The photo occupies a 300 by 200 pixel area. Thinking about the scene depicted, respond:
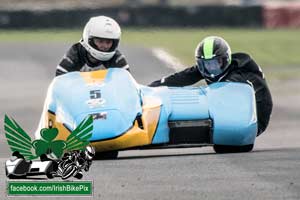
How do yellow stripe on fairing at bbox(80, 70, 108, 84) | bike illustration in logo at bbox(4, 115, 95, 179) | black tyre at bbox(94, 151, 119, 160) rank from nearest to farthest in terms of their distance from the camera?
1. bike illustration in logo at bbox(4, 115, 95, 179)
2. black tyre at bbox(94, 151, 119, 160)
3. yellow stripe on fairing at bbox(80, 70, 108, 84)

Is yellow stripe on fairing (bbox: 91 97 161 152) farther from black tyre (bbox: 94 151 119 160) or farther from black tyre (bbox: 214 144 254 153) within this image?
black tyre (bbox: 214 144 254 153)

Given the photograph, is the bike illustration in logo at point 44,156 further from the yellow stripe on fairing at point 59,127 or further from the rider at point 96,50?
the rider at point 96,50

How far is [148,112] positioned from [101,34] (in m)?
1.02

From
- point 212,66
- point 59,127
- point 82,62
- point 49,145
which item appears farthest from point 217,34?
point 49,145

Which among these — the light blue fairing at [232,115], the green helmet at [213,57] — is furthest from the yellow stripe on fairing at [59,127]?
the green helmet at [213,57]

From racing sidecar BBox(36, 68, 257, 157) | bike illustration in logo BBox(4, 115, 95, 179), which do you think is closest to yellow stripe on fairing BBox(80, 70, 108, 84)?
racing sidecar BBox(36, 68, 257, 157)

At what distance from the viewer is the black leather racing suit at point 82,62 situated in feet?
37.9

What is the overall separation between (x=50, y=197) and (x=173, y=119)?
295 centimetres

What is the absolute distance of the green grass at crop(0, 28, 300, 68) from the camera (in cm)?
3108

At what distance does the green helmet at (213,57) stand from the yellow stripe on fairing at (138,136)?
97 cm

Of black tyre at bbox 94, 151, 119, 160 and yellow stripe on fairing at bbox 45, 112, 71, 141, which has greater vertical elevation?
yellow stripe on fairing at bbox 45, 112, 71, 141

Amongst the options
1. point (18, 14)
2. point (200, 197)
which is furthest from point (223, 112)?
point (18, 14)

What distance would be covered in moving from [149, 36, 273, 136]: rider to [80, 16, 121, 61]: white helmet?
2.33ft

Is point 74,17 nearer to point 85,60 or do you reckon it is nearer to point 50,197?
point 85,60
